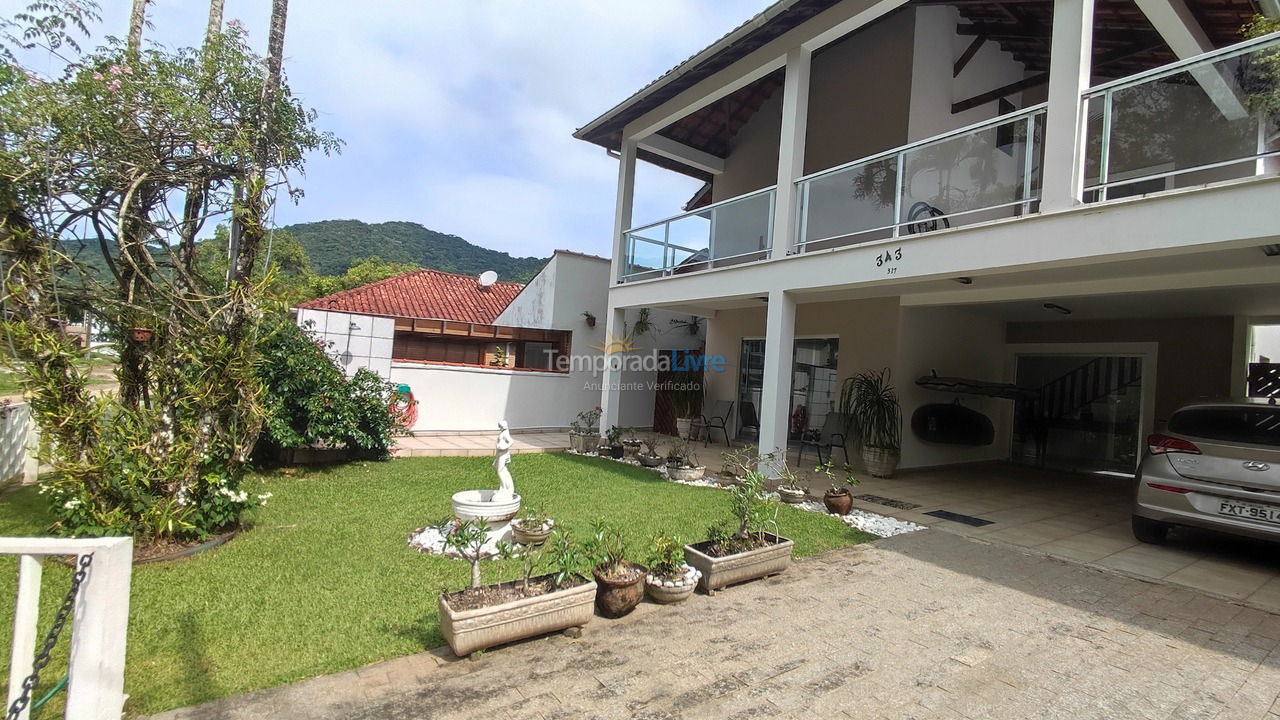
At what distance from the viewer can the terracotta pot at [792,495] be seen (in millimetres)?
6379

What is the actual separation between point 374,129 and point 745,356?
7882mm

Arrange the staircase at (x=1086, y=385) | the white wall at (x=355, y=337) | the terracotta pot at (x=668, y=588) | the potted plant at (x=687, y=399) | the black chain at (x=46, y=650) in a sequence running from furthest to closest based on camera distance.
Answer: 1. the potted plant at (x=687, y=399)
2. the staircase at (x=1086, y=385)
3. the white wall at (x=355, y=337)
4. the terracotta pot at (x=668, y=588)
5. the black chain at (x=46, y=650)

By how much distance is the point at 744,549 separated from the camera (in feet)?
13.5

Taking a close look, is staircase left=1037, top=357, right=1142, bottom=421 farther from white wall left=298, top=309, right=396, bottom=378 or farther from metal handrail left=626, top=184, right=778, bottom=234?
white wall left=298, top=309, right=396, bottom=378

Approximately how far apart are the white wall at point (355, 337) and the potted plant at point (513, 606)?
23.1 ft

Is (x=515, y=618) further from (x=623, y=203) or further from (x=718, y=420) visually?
(x=718, y=420)

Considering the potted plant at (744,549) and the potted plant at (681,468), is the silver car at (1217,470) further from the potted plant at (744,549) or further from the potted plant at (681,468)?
the potted plant at (681,468)

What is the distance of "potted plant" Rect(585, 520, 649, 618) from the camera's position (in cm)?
338

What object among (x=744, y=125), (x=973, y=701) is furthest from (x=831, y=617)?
(x=744, y=125)

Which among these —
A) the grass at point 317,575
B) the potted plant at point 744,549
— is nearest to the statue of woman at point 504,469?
the grass at point 317,575

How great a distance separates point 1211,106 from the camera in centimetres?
446

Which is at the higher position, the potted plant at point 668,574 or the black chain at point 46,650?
the black chain at point 46,650

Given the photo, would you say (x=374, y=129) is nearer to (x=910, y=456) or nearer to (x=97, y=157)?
(x=97, y=157)

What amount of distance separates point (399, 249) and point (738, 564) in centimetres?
5099
